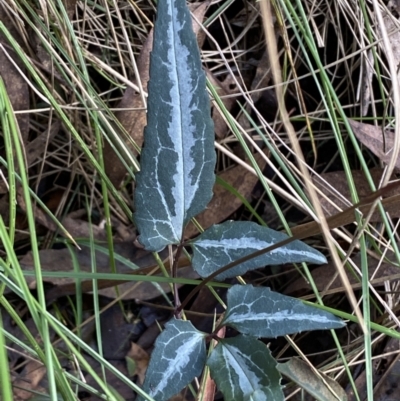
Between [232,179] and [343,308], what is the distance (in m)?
0.31

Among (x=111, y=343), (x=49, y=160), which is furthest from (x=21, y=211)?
(x=111, y=343)

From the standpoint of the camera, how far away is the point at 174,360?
545mm

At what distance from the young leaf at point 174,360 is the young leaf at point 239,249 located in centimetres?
7

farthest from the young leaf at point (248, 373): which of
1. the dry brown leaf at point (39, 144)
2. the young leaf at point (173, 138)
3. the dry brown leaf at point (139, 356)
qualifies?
the dry brown leaf at point (39, 144)

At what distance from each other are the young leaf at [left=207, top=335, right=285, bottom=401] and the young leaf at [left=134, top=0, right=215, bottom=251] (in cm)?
15

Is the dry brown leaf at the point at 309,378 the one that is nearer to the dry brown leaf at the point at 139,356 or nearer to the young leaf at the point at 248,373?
the young leaf at the point at 248,373

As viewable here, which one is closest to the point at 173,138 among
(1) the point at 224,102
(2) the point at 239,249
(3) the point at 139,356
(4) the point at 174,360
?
(2) the point at 239,249

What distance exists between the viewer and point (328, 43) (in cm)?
91

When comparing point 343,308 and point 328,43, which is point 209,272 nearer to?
point 343,308

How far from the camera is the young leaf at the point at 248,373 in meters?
0.55

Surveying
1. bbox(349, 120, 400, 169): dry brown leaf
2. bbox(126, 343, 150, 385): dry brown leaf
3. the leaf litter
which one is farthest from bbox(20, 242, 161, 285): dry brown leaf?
bbox(349, 120, 400, 169): dry brown leaf

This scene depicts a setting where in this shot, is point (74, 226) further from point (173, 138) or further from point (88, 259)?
point (173, 138)

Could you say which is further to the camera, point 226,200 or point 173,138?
point 226,200

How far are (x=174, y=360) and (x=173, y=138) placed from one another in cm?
26
